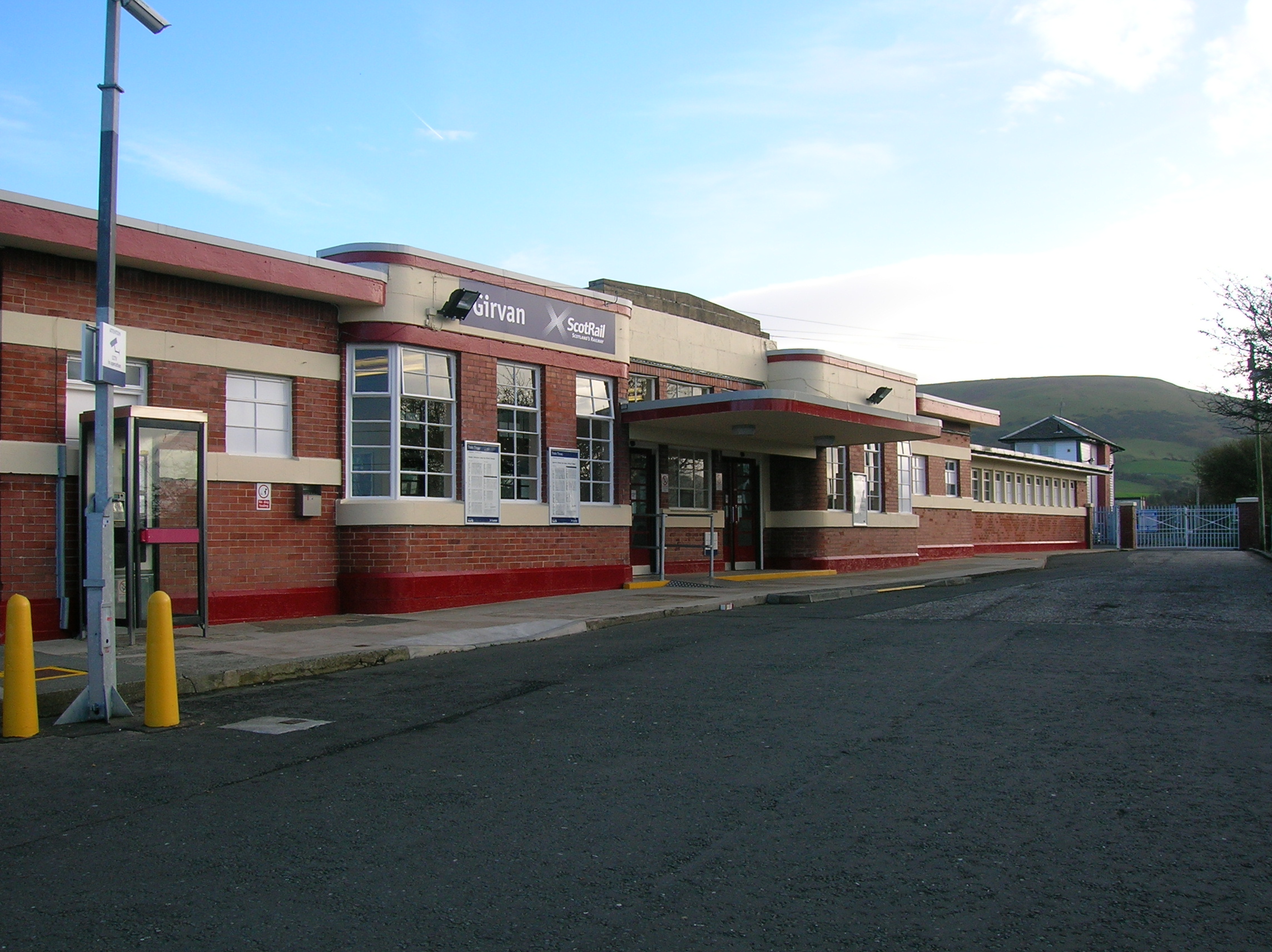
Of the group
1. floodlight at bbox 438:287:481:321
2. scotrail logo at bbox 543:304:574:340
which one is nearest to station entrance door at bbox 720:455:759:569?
scotrail logo at bbox 543:304:574:340

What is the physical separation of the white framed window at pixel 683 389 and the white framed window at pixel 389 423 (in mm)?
6073

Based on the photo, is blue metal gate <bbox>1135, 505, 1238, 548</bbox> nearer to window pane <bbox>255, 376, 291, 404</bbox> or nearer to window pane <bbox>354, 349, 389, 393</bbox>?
window pane <bbox>354, 349, 389, 393</bbox>

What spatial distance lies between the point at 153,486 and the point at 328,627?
8.33 feet

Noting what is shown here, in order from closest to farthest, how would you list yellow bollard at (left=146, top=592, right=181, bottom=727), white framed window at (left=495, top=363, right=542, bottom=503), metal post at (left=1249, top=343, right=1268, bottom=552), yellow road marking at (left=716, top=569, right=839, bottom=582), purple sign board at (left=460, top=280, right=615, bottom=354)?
yellow bollard at (left=146, top=592, right=181, bottom=727) → purple sign board at (left=460, top=280, right=615, bottom=354) → white framed window at (left=495, top=363, right=542, bottom=503) → yellow road marking at (left=716, top=569, right=839, bottom=582) → metal post at (left=1249, top=343, right=1268, bottom=552)

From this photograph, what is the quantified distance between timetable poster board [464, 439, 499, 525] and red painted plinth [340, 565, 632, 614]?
825mm

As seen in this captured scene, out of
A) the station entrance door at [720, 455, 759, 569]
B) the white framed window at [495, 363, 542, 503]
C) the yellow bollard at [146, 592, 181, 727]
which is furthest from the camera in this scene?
the station entrance door at [720, 455, 759, 569]

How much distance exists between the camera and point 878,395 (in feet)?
80.8

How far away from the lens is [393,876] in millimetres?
4234

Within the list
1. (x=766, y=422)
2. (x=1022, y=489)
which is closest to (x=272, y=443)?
(x=766, y=422)

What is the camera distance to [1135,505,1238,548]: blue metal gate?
4772 centimetres

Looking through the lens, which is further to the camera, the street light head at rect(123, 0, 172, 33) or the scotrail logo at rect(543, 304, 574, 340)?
the scotrail logo at rect(543, 304, 574, 340)

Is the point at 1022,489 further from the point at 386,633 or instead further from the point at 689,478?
the point at 386,633

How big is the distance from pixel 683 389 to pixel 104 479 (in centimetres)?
1377

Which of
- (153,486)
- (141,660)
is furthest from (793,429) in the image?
(141,660)
